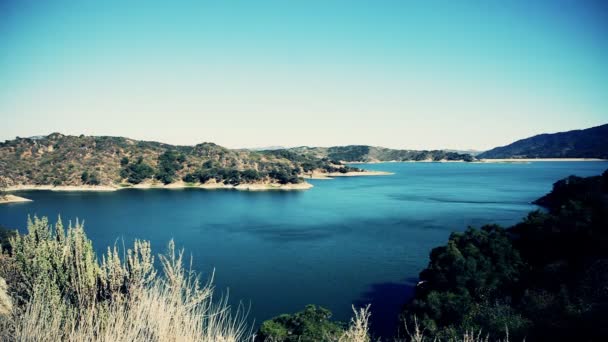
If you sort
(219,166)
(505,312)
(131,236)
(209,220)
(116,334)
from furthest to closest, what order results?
(219,166) < (209,220) < (131,236) < (505,312) < (116,334)

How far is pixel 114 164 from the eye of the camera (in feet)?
337

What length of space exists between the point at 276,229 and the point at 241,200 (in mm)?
29757

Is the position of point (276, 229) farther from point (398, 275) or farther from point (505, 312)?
point (505, 312)

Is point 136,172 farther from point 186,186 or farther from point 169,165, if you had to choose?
point 186,186

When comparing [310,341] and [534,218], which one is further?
[534,218]

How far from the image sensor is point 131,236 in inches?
1681

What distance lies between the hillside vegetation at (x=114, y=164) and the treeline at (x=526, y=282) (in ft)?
248

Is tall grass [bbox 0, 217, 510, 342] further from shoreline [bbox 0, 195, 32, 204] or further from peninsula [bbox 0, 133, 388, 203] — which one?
peninsula [bbox 0, 133, 388, 203]

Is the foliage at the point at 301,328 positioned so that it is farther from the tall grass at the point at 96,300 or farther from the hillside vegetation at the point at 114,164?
the hillside vegetation at the point at 114,164

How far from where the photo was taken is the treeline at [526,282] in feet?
42.5

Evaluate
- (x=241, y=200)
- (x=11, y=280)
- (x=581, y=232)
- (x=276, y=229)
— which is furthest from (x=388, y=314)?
(x=241, y=200)

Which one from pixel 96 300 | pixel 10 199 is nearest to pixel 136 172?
pixel 10 199

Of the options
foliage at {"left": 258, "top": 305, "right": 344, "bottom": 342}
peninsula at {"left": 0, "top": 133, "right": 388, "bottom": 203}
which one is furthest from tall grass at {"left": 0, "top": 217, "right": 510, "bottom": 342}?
peninsula at {"left": 0, "top": 133, "right": 388, "bottom": 203}

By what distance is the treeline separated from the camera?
13.0m
